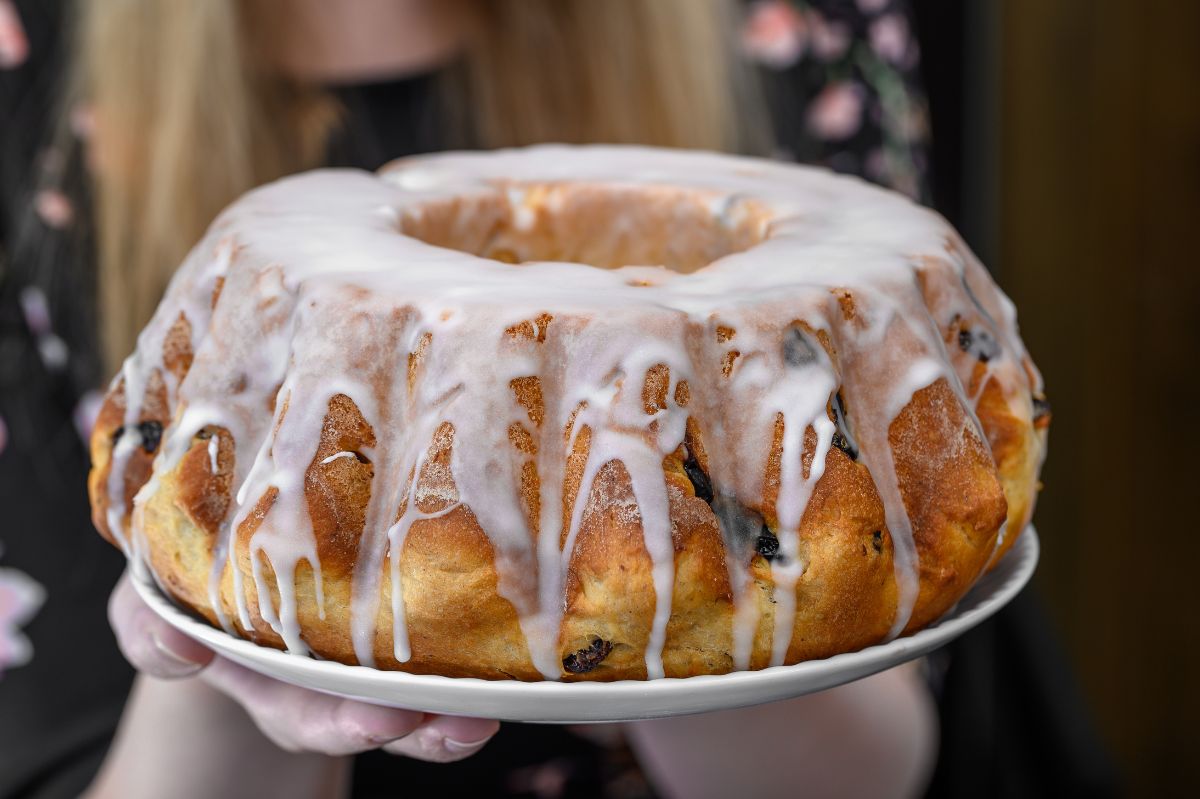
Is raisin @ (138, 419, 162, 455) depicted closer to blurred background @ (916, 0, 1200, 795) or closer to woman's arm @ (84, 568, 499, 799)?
woman's arm @ (84, 568, 499, 799)

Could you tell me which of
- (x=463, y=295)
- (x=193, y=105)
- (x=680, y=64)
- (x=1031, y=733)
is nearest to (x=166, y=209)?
(x=193, y=105)

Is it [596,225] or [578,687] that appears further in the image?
[596,225]

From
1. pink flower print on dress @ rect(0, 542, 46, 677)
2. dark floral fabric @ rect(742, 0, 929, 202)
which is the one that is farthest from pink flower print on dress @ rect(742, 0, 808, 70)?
pink flower print on dress @ rect(0, 542, 46, 677)

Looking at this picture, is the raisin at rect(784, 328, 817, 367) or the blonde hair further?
the blonde hair

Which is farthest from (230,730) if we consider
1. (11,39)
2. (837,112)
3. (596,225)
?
(837,112)

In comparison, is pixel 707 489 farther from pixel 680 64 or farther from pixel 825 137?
pixel 825 137

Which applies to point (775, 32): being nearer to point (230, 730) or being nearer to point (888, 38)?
point (888, 38)

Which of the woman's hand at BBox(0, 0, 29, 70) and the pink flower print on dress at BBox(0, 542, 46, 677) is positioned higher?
the woman's hand at BBox(0, 0, 29, 70)
